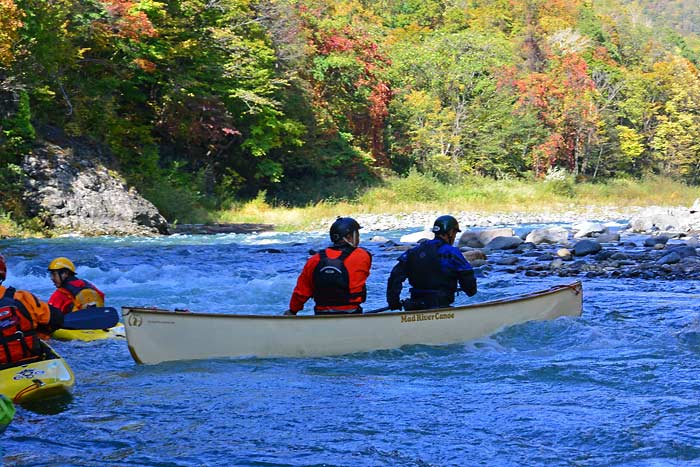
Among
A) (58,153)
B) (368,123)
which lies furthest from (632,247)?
(368,123)

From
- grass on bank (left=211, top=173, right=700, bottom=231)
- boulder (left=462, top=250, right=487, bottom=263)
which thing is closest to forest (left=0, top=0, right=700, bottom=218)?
grass on bank (left=211, top=173, right=700, bottom=231)

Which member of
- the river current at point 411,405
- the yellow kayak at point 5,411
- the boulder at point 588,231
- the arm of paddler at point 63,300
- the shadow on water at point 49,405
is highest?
the arm of paddler at point 63,300

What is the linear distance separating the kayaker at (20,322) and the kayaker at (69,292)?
5.55 ft

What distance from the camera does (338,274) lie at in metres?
7.05

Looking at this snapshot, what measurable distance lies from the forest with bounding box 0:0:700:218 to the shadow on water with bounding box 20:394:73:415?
16.0 metres

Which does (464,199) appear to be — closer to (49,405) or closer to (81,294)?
(81,294)

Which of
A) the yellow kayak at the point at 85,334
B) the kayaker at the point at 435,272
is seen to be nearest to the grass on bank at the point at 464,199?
the yellow kayak at the point at 85,334

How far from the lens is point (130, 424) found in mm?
5582

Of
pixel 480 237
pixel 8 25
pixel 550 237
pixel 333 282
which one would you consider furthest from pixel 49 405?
pixel 8 25

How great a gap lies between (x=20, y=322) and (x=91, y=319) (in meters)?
0.78

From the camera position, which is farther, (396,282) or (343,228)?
(396,282)

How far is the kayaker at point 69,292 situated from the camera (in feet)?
25.8

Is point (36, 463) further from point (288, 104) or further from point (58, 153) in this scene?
point (288, 104)

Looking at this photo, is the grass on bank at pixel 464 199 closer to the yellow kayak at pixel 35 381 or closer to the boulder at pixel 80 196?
the boulder at pixel 80 196
